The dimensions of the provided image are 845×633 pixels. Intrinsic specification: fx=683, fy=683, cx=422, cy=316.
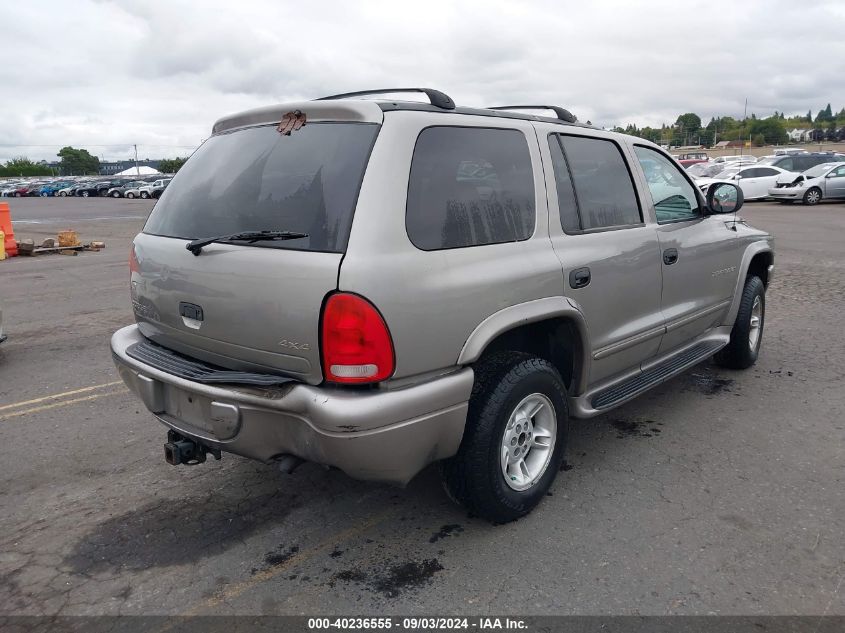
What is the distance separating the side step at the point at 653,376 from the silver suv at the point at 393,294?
0.09ft

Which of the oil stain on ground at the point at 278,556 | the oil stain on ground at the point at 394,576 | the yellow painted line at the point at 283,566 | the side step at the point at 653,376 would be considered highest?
the side step at the point at 653,376

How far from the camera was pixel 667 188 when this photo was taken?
450 centimetres

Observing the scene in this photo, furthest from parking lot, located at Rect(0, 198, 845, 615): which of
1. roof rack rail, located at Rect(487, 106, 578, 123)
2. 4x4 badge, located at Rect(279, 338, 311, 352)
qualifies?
roof rack rail, located at Rect(487, 106, 578, 123)

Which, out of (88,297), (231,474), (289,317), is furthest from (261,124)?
(88,297)

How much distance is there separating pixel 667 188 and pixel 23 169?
14735cm

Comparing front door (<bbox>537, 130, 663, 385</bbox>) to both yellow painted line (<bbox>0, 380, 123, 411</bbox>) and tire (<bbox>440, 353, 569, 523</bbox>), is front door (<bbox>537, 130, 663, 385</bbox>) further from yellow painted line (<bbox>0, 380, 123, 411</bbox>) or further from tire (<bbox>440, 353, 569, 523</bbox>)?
yellow painted line (<bbox>0, 380, 123, 411</bbox>)

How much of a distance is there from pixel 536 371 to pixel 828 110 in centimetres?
21495

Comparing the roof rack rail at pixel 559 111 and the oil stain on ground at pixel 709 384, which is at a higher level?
the roof rack rail at pixel 559 111

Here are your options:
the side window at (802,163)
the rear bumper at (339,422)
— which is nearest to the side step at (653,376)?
the rear bumper at (339,422)

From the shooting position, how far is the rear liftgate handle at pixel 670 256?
4.14 meters

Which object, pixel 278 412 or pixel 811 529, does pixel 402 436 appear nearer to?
pixel 278 412

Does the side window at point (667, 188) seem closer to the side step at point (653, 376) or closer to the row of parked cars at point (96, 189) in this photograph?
the side step at point (653, 376)

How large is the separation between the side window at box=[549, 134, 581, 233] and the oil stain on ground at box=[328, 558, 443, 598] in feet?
5.78

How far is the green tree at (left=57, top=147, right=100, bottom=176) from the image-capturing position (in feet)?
403
